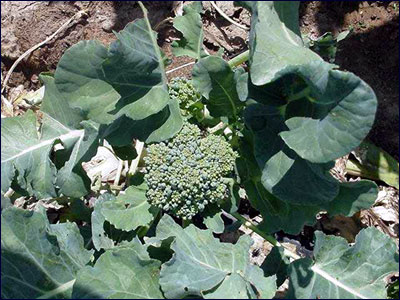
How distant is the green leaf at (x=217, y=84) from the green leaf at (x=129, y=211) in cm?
45

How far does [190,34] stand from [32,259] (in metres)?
1.01

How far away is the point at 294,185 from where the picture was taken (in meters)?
1.84

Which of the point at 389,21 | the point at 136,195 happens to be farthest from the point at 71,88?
the point at 389,21

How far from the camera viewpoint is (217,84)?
1.94 meters

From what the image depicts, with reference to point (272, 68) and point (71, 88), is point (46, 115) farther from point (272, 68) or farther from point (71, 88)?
point (272, 68)

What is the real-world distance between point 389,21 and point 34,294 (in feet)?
6.29

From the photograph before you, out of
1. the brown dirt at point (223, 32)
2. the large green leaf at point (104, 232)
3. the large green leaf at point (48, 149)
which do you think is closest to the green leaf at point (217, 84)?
the large green leaf at point (48, 149)

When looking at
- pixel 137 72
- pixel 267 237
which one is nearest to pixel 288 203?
pixel 267 237

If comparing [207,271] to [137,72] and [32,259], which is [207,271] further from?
[137,72]

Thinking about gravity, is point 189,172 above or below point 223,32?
below

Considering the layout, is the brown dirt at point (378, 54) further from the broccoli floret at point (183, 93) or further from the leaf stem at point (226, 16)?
the broccoli floret at point (183, 93)

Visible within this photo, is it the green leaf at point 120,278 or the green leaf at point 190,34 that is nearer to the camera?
the green leaf at point 120,278

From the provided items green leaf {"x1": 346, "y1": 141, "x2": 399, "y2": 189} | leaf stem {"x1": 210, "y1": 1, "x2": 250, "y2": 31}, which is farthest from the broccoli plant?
green leaf {"x1": 346, "y1": 141, "x2": 399, "y2": 189}

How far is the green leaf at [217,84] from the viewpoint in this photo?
6.15 feet
